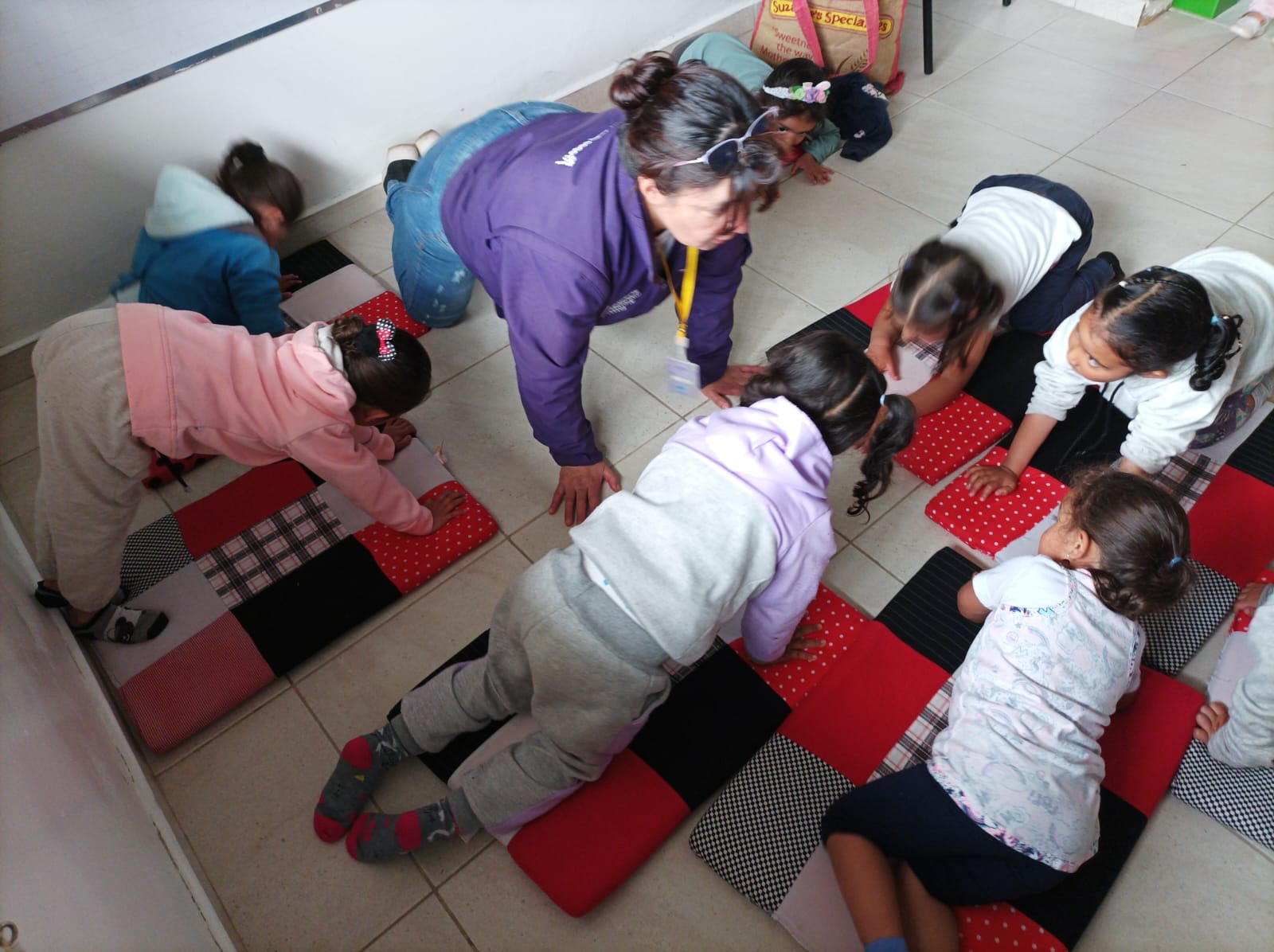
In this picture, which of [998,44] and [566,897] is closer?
[566,897]

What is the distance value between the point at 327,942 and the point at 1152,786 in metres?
1.47

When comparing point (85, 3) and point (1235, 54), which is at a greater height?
point (85, 3)

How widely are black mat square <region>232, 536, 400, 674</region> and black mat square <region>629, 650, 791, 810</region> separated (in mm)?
647

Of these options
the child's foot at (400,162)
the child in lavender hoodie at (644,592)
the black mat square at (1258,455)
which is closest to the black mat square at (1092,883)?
the child in lavender hoodie at (644,592)

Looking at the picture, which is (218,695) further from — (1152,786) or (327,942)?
(1152,786)

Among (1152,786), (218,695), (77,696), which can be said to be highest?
(77,696)

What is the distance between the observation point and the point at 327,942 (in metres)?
1.43

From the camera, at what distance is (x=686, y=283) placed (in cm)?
179

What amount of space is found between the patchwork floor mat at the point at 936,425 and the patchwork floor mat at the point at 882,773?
34 cm

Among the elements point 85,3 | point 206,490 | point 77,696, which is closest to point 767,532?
point 77,696

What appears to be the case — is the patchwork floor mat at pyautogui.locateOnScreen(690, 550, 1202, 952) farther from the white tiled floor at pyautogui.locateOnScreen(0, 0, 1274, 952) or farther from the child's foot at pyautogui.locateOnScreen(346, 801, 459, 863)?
the child's foot at pyautogui.locateOnScreen(346, 801, 459, 863)

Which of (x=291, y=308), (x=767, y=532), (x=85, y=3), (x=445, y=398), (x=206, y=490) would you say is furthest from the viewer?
(x=291, y=308)

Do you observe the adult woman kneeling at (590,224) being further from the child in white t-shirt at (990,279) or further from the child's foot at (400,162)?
the child in white t-shirt at (990,279)

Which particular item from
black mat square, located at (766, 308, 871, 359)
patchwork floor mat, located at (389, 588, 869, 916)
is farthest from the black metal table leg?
patchwork floor mat, located at (389, 588, 869, 916)
